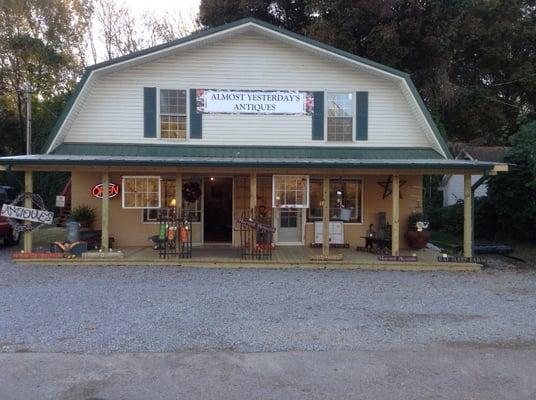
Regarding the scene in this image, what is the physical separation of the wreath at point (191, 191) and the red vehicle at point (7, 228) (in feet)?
16.4

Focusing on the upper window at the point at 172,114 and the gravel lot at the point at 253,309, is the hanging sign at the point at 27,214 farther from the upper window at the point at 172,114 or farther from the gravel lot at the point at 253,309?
the upper window at the point at 172,114

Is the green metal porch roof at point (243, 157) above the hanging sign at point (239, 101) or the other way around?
the other way around

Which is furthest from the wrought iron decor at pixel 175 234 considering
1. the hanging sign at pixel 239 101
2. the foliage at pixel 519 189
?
the foliage at pixel 519 189

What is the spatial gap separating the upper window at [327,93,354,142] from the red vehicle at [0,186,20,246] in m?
9.37

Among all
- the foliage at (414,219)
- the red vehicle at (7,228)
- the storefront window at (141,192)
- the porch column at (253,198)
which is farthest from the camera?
the foliage at (414,219)

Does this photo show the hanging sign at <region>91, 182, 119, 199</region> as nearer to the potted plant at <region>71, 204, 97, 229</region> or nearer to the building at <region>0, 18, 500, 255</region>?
the building at <region>0, 18, 500, 255</region>

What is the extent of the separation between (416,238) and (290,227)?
3.58 meters

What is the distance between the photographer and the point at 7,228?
15.4 m

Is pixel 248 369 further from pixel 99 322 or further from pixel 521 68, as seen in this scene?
pixel 521 68

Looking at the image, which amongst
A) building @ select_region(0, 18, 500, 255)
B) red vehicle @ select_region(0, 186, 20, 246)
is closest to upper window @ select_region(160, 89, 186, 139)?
building @ select_region(0, 18, 500, 255)

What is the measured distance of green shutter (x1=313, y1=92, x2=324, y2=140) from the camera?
48.2ft

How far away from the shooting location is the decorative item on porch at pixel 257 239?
1241cm

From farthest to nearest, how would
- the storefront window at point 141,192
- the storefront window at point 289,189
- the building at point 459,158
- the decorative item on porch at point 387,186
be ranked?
the building at point 459,158 → the decorative item on porch at point 387,186 → the storefront window at point 289,189 → the storefront window at point 141,192

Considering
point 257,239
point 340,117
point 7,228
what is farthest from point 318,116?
point 7,228
